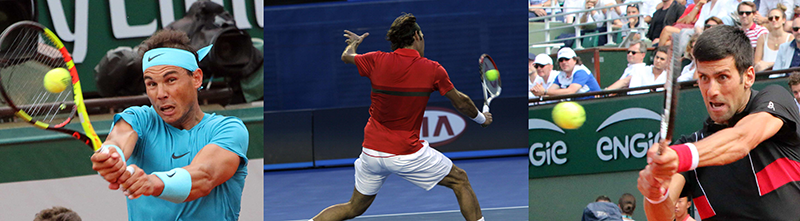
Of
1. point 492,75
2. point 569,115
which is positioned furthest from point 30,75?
point 492,75

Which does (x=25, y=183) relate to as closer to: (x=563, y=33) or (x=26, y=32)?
(x=26, y=32)

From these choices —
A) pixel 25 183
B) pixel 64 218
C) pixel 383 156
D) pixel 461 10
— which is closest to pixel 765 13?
pixel 383 156

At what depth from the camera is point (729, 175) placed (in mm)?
2314

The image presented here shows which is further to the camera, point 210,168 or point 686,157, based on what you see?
point 210,168

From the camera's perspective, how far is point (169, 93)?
253 cm

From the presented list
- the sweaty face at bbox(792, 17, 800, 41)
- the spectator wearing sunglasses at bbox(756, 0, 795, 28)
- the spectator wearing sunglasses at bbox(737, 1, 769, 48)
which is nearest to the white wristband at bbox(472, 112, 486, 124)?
the spectator wearing sunglasses at bbox(737, 1, 769, 48)

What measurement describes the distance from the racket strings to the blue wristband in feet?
10.1

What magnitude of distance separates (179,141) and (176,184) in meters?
0.33

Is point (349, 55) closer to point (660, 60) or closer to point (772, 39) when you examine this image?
point (660, 60)

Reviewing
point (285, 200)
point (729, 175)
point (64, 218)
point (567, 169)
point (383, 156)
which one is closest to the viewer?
point (729, 175)

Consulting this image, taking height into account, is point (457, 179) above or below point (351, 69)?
below

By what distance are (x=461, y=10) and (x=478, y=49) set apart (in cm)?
50

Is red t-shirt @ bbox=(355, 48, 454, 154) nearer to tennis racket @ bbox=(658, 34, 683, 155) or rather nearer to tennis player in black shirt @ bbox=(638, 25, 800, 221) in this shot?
tennis player in black shirt @ bbox=(638, 25, 800, 221)

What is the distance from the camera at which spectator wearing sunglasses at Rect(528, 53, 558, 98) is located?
5.44 metres
